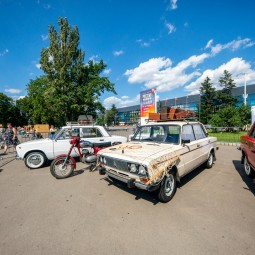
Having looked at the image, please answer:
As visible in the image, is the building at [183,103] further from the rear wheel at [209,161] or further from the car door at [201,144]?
the car door at [201,144]

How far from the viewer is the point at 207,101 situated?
3838 cm

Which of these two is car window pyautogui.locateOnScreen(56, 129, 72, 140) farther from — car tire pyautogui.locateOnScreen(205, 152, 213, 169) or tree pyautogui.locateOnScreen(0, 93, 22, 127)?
tree pyautogui.locateOnScreen(0, 93, 22, 127)

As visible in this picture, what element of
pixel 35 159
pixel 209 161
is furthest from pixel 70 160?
pixel 209 161

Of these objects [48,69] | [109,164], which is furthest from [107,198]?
[48,69]

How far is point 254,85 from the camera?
45531mm

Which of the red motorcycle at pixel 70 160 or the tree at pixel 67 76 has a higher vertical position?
the tree at pixel 67 76

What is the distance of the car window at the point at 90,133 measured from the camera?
708 cm

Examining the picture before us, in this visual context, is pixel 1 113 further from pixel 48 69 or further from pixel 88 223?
pixel 88 223

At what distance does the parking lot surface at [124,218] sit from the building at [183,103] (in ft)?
138

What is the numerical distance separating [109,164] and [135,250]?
197 cm

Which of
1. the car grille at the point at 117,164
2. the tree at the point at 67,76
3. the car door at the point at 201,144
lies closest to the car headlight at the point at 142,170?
the car grille at the point at 117,164

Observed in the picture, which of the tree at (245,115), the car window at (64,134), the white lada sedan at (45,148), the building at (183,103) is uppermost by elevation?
the building at (183,103)

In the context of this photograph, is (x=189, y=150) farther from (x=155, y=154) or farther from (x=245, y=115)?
(x=245, y=115)

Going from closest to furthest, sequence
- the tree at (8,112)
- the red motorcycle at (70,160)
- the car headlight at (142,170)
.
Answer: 1. the car headlight at (142,170)
2. the red motorcycle at (70,160)
3. the tree at (8,112)
